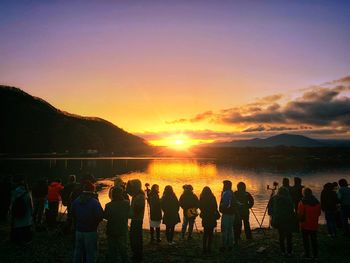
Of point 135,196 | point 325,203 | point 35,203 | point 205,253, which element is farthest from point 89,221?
point 325,203

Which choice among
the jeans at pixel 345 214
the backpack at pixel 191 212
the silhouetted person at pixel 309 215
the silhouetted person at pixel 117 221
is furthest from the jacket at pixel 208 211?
the jeans at pixel 345 214

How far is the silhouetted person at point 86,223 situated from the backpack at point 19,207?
15.4 feet

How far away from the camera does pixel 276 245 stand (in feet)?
44.2

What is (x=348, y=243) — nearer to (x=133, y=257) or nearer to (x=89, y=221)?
(x=133, y=257)

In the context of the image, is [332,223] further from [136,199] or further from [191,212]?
[136,199]

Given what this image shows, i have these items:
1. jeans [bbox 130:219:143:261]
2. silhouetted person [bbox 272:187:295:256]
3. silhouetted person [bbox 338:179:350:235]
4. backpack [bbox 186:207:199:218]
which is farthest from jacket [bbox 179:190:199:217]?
silhouetted person [bbox 338:179:350:235]

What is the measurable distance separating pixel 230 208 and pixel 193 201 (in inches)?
81.9

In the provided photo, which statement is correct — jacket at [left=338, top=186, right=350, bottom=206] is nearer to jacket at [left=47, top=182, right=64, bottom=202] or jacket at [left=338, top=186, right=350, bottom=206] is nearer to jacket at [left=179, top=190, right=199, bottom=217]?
jacket at [left=179, top=190, right=199, bottom=217]

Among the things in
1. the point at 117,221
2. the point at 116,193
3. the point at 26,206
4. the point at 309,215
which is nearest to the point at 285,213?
the point at 309,215

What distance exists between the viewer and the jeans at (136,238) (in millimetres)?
11082

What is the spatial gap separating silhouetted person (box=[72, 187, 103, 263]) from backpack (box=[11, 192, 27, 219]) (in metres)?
4.68

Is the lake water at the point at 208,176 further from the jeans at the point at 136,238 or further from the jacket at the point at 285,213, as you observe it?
the jeans at the point at 136,238

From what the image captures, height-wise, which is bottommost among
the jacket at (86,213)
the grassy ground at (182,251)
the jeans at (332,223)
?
the grassy ground at (182,251)

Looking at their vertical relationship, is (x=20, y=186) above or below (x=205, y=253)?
above
